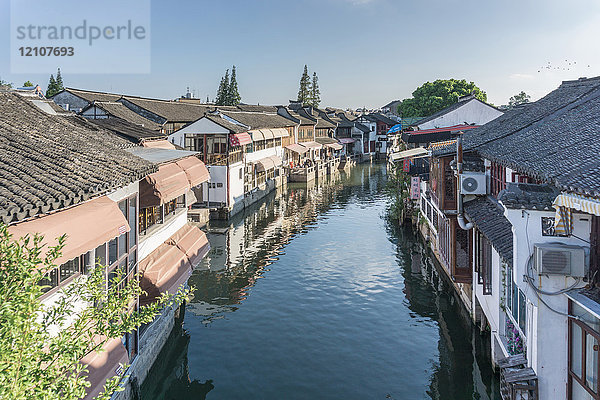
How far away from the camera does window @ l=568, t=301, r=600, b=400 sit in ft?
25.6

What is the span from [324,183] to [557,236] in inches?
2175

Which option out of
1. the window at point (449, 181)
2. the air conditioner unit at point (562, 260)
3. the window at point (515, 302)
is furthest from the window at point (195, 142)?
the air conditioner unit at point (562, 260)

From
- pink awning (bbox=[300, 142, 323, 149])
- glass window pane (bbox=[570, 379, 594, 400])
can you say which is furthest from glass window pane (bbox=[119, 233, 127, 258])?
pink awning (bbox=[300, 142, 323, 149])

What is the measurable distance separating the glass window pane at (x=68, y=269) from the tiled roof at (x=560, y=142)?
886cm

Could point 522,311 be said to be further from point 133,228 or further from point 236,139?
point 236,139

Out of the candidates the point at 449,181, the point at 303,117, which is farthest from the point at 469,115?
the point at 303,117

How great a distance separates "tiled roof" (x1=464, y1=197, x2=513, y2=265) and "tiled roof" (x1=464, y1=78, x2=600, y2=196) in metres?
1.43

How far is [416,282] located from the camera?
80.0 ft

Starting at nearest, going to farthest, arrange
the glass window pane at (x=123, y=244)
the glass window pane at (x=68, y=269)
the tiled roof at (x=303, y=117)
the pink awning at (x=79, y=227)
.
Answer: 1. the pink awning at (x=79, y=227)
2. the glass window pane at (x=68, y=269)
3. the glass window pane at (x=123, y=244)
4. the tiled roof at (x=303, y=117)

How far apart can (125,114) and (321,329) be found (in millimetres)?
28273

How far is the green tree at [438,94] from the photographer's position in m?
72.7

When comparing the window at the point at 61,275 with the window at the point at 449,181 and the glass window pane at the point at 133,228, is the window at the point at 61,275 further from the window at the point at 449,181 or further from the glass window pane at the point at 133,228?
the window at the point at 449,181

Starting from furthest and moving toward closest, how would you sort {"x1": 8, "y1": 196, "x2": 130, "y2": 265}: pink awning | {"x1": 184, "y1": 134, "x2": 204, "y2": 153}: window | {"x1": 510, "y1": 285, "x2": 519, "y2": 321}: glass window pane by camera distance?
{"x1": 184, "y1": 134, "x2": 204, "y2": 153}: window
{"x1": 510, "y1": 285, "x2": 519, "y2": 321}: glass window pane
{"x1": 8, "y1": 196, "x2": 130, "y2": 265}: pink awning

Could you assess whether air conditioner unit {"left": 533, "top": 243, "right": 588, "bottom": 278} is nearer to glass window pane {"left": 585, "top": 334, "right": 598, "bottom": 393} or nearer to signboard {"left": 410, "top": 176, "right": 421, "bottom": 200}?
glass window pane {"left": 585, "top": 334, "right": 598, "bottom": 393}
